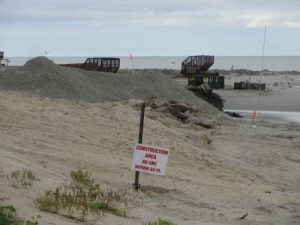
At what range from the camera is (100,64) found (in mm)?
36469

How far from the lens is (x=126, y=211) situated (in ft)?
24.3

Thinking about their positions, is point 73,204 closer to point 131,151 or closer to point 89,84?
point 131,151

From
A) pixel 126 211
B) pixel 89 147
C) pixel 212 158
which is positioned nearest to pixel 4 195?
pixel 126 211

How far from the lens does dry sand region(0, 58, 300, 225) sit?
8.53 metres

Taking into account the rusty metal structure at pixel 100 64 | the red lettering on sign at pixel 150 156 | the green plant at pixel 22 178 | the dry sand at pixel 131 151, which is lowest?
the dry sand at pixel 131 151

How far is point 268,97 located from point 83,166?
38.0 meters

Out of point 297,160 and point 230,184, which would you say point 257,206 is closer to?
point 230,184

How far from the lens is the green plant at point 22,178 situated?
7.34 m

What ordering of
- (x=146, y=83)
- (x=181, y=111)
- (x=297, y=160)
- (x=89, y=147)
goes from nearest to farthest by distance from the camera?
(x=89, y=147) → (x=297, y=160) → (x=181, y=111) → (x=146, y=83)

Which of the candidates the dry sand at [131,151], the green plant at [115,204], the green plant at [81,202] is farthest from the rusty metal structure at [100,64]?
the green plant at [115,204]

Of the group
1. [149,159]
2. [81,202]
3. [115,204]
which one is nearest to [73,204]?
[81,202]

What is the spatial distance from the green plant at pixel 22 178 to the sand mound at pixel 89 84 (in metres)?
14.2

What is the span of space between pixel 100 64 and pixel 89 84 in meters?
11.2

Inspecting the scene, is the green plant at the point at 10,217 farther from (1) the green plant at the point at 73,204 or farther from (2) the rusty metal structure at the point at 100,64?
(2) the rusty metal structure at the point at 100,64
